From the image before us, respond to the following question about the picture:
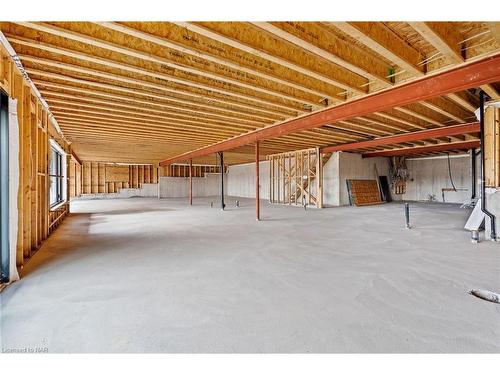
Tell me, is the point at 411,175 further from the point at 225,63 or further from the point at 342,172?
the point at 225,63

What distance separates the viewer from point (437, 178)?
43.5ft

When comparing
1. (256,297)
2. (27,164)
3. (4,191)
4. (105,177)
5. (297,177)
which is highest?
(105,177)

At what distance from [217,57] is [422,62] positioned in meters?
2.82

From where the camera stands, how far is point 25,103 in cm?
375

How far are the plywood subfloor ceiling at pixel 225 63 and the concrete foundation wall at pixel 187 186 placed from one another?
13.1 m

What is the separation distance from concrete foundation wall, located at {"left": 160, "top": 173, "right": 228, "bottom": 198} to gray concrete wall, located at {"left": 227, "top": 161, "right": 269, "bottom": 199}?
1204 mm

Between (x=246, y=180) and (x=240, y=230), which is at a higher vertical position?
(x=246, y=180)

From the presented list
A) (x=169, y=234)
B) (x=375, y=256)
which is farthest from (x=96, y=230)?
(x=375, y=256)

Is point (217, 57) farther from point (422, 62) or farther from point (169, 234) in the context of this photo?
point (169, 234)

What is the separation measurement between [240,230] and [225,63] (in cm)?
381

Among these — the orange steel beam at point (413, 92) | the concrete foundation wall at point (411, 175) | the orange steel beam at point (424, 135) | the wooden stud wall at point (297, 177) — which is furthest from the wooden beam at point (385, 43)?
the concrete foundation wall at point (411, 175)

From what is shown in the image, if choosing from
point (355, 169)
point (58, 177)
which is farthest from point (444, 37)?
point (355, 169)

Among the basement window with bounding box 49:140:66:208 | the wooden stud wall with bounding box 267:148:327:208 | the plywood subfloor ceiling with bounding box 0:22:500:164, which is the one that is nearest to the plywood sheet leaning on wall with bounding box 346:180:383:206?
the wooden stud wall with bounding box 267:148:327:208

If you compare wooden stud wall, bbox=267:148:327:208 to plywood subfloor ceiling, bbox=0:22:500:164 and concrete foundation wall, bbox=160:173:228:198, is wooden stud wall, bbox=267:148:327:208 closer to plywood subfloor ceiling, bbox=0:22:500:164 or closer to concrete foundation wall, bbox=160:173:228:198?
plywood subfloor ceiling, bbox=0:22:500:164
